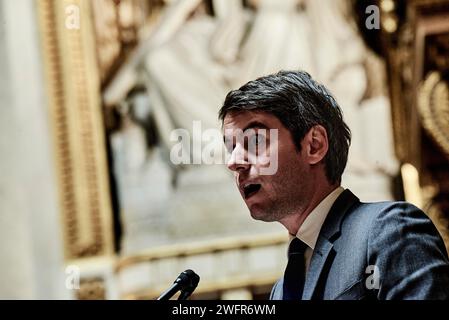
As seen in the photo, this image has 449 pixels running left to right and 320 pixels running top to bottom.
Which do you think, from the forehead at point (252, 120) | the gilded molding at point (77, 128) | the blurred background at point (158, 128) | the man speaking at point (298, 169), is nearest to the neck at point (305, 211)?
the man speaking at point (298, 169)

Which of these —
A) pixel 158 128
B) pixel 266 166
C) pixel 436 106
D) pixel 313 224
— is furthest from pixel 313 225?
pixel 158 128

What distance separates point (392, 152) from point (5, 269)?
1293 millimetres

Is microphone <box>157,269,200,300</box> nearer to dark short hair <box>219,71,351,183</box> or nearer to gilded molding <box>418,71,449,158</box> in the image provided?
dark short hair <box>219,71,351,183</box>

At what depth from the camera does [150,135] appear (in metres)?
2.88

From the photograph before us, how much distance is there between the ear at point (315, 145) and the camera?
1230 millimetres

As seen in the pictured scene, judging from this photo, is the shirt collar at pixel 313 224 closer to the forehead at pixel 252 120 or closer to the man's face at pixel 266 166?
the man's face at pixel 266 166

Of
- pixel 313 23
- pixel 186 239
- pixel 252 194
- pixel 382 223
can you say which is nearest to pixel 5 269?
pixel 186 239

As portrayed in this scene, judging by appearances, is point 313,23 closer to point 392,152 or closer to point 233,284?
point 392,152

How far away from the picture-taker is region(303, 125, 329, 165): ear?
1230 millimetres

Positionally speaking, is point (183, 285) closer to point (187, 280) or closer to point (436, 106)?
point (187, 280)

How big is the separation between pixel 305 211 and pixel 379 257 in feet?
0.57

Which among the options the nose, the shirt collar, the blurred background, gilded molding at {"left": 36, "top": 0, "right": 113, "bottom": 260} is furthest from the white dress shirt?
gilded molding at {"left": 36, "top": 0, "right": 113, "bottom": 260}

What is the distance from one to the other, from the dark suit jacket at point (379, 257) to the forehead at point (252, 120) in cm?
16

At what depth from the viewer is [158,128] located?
2869 mm
